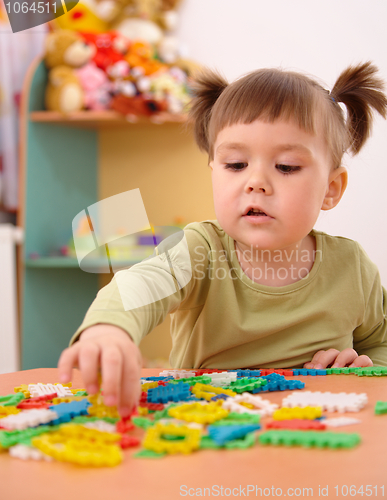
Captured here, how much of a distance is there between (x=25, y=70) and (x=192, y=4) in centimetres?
68

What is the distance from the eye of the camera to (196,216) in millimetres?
1950

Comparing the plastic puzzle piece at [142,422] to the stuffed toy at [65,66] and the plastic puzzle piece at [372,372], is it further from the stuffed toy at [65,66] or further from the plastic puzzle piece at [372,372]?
the stuffed toy at [65,66]

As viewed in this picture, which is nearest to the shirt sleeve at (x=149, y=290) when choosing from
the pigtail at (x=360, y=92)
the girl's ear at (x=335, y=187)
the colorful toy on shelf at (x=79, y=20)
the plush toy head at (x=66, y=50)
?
the girl's ear at (x=335, y=187)

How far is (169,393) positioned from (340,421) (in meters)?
0.14

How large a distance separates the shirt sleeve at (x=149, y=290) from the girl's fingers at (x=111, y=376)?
6 cm

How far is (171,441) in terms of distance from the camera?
320 millimetres

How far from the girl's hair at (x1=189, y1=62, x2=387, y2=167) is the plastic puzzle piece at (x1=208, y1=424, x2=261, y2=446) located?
45 cm

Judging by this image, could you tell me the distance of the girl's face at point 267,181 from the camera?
2.18 feet

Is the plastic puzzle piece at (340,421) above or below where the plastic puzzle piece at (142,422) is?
below

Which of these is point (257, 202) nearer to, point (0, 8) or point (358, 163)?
point (358, 163)

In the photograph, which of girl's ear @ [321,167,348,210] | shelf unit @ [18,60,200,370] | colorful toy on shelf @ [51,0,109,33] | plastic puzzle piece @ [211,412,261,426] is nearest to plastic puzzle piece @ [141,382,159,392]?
plastic puzzle piece @ [211,412,261,426]

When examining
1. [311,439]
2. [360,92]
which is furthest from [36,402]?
[360,92]

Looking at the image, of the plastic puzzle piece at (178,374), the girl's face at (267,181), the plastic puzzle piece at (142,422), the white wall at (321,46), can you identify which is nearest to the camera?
the plastic puzzle piece at (142,422)

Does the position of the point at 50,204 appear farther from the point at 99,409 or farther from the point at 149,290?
the point at 99,409
